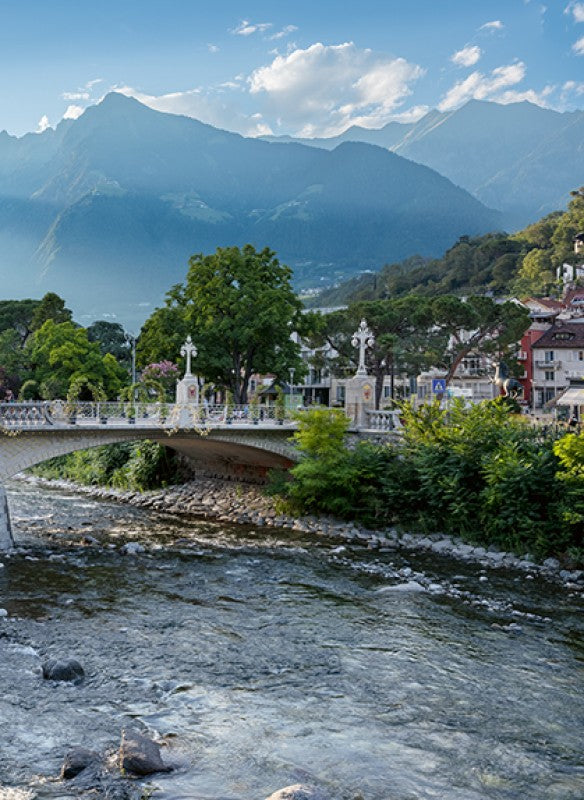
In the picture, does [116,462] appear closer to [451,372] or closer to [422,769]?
[451,372]

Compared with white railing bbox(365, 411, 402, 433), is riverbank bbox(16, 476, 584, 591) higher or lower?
lower

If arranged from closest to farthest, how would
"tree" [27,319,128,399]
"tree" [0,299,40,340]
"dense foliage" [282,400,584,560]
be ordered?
"dense foliage" [282,400,584,560] < "tree" [27,319,128,399] < "tree" [0,299,40,340]

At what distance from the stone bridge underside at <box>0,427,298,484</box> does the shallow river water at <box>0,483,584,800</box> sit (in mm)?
3900

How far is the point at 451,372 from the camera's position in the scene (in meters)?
66.6

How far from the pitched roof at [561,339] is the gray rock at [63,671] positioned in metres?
63.7

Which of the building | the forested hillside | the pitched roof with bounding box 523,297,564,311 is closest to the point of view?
the building

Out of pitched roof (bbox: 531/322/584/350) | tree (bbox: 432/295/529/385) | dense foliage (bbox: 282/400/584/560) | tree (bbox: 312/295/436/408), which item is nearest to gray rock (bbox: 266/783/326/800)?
dense foliage (bbox: 282/400/584/560)

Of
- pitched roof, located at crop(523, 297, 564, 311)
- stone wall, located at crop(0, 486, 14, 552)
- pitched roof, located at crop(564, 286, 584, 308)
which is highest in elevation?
pitched roof, located at crop(564, 286, 584, 308)

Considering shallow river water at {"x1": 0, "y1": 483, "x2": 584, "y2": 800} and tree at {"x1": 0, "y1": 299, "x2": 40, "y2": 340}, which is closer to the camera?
shallow river water at {"x1": 0, "y1": 483, "x2": 584, "y2": 800}

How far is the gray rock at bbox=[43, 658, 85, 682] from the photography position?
15.2 metres

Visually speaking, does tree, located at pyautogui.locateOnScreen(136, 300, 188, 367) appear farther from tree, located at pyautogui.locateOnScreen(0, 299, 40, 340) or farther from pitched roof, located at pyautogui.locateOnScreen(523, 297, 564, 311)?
pitched roof, located at pyautogui.locateOnScreen(523, 297, 564, 311)

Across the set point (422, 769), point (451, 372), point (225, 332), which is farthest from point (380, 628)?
point (451, 372)

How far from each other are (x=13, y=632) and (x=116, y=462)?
29708 mm

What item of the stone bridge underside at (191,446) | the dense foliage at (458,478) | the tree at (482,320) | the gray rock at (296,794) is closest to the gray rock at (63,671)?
the gray rock at (296,794)
